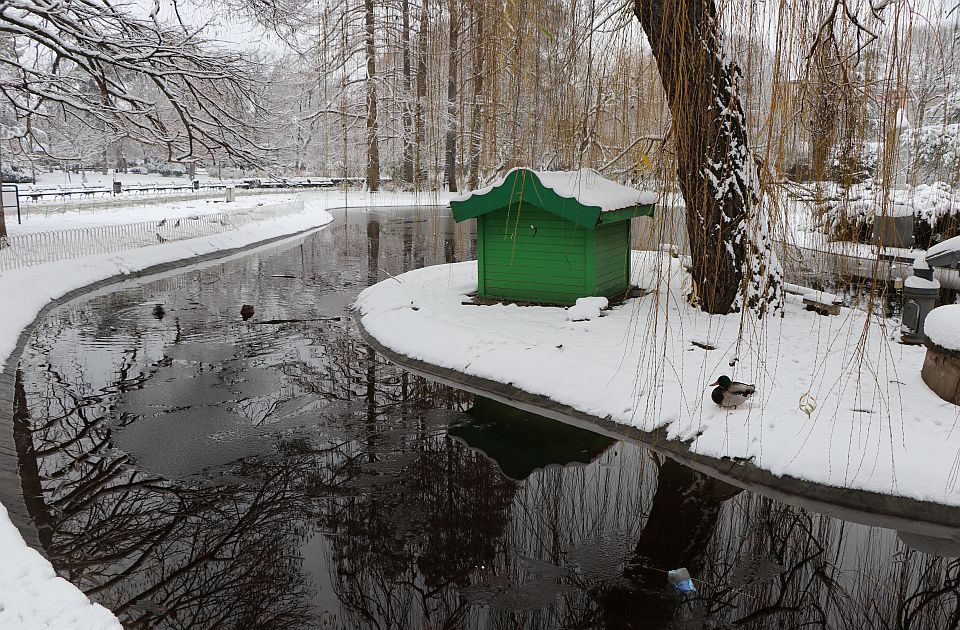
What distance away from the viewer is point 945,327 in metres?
8.84

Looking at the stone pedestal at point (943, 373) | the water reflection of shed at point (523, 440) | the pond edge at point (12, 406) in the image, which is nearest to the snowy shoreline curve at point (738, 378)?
the stone pedestal at point (943, 373)

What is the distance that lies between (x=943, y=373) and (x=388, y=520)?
658 centimetres

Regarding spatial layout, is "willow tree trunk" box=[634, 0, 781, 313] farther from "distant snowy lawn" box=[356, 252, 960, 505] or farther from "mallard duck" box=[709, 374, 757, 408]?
"mallard duck" box=[709, 374, 757, 408]

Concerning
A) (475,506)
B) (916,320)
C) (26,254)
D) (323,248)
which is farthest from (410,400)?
(323,248)

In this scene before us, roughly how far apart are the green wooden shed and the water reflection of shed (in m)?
3.92

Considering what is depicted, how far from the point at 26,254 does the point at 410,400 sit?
43.1ft

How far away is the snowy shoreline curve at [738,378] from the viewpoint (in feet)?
24.7

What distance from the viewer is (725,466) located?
8.34 m

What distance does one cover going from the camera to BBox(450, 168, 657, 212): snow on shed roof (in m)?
13.0

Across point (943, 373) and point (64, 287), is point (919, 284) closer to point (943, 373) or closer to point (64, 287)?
point (943, 373)

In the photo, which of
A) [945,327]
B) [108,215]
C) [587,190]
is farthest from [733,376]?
[108,215]

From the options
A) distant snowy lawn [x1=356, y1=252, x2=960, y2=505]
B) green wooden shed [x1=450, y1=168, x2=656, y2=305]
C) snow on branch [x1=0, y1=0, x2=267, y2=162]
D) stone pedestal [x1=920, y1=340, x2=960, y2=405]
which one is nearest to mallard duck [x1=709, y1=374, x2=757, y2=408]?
distant snowy lawn [x1=356, y1=252, x2=960, y2=505]

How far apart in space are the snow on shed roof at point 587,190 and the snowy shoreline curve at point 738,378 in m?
1.94

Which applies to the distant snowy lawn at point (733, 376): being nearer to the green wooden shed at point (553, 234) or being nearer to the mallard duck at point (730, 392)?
the mallard duck at point (730, 392)
